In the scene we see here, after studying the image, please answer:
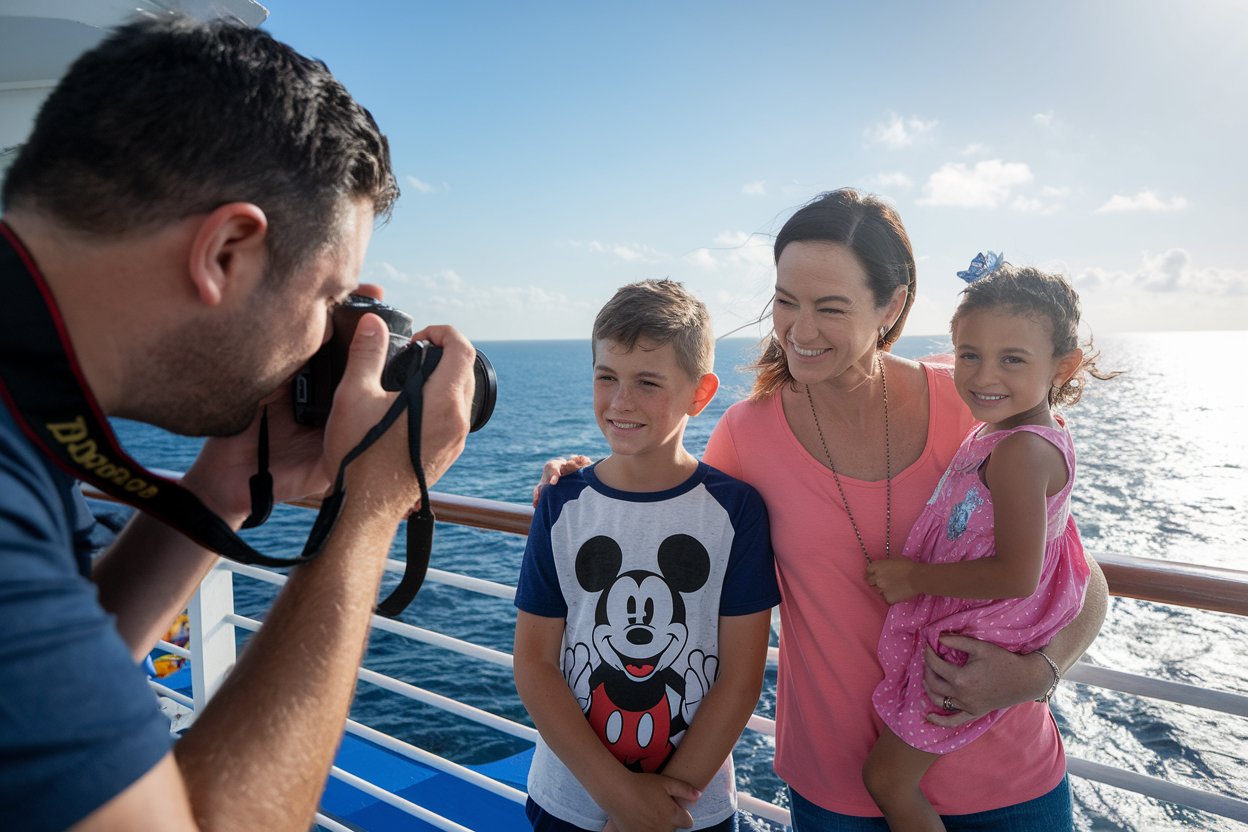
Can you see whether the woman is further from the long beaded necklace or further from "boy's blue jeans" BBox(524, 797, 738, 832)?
"boy's blue jeans" BBox(524, 797, 738, 832)

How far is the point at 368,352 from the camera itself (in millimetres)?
1000

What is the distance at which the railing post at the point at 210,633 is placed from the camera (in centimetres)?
261

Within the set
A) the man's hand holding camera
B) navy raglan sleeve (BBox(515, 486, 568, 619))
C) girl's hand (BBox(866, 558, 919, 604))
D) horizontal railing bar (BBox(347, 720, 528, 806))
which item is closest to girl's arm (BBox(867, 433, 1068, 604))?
girl's hand (BBox(866, 558, 919, 604))

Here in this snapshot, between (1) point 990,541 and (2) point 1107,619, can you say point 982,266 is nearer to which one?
(1) point 990,541

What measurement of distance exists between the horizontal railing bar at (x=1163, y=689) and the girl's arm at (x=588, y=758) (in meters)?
0.79

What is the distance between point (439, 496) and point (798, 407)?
0.97m

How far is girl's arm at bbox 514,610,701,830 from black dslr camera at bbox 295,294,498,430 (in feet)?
2.39

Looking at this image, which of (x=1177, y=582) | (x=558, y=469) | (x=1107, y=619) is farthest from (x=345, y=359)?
(x=1107, y=619)

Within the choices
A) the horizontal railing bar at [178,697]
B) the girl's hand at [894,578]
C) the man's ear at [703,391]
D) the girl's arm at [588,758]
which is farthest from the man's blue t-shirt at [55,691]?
the horizontal railing bar at [178,697]

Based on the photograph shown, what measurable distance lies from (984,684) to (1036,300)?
2.46ft

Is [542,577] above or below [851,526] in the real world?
below

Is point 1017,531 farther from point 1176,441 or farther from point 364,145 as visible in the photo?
point 1176,441

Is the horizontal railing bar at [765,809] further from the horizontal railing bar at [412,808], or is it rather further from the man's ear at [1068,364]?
the man's ear at [1068,364]

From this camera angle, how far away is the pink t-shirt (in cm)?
149
